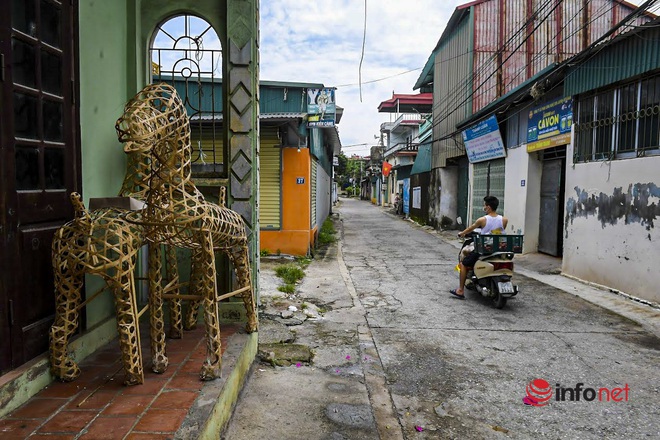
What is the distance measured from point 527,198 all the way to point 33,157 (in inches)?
402

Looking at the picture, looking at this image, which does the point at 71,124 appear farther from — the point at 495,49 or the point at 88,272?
the point at 495,49

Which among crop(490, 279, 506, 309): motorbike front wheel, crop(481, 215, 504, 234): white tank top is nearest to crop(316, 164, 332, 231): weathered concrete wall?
crop(481, 215, 504, 234): white tank top

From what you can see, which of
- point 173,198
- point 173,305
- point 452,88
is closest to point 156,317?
point 173,305

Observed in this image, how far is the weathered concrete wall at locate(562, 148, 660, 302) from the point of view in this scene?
20.3 ft

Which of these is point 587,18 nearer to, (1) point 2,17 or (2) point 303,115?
(2) point 303,115

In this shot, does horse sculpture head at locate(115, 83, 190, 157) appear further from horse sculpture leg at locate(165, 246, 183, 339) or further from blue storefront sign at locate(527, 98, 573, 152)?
blue storefront sign at locate(527, 98, 573, 152)

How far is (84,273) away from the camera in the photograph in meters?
Answer: 2.65

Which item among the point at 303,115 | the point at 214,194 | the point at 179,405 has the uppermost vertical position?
the point at 303,115

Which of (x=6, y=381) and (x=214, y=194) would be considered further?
(x=214, y=194)

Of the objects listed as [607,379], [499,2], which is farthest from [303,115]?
[499,2]

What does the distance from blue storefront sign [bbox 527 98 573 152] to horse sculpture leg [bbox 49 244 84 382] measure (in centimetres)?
847

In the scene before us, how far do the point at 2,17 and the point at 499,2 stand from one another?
643 inches

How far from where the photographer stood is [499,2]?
50.5ft

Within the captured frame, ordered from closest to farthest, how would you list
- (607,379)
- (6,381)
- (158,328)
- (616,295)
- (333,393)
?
1. (6,381)
2. (158,328)
3. (333,393)
4. (607,379)
5. (616,295)
